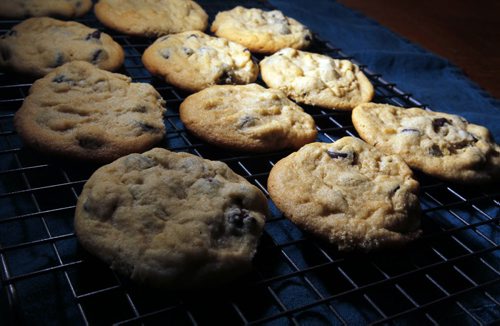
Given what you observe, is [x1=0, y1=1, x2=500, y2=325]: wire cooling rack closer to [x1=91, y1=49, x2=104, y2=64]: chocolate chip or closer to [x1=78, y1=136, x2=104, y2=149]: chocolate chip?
[x1=78, y1=136, x2=104, y2=149]: chocolate chip

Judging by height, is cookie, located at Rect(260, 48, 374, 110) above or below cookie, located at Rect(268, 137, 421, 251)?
above

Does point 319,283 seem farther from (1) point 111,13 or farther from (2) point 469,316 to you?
(1) point 111,13

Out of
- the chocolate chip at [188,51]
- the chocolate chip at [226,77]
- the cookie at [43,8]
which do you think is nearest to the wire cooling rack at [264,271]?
the chocolate chip at [226,77]

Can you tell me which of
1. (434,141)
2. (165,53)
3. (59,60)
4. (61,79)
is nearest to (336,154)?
(434,141)

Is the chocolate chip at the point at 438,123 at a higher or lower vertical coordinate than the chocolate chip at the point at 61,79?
higher

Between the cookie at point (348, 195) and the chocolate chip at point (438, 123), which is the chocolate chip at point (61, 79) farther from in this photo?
the chocolate chip at point (438, 123)

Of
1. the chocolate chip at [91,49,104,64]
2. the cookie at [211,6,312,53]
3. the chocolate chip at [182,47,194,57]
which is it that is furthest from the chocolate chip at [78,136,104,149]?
the cookie at [211,6,312,53]
